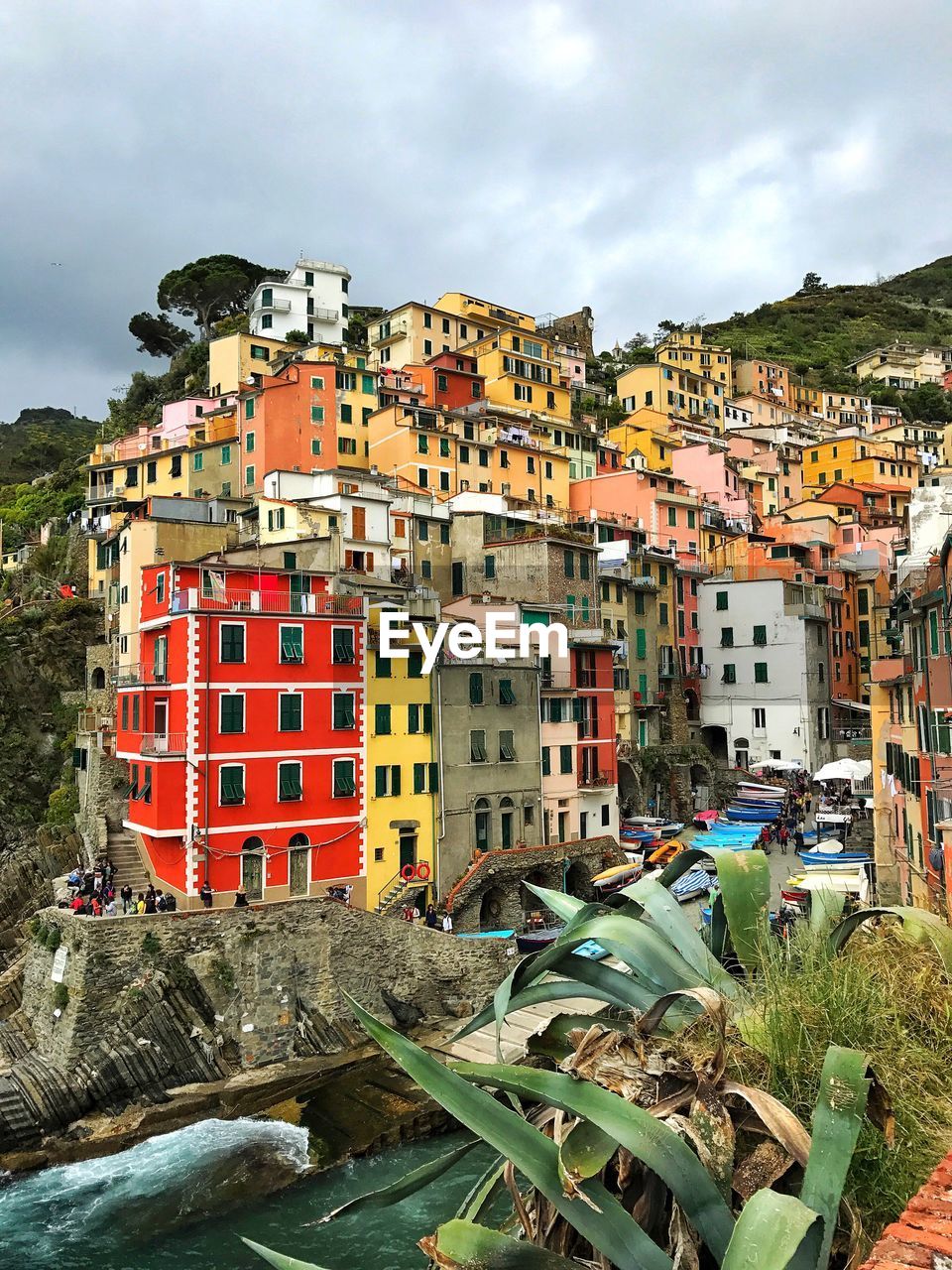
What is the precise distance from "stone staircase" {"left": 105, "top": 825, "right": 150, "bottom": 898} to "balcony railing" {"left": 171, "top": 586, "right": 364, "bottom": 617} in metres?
9.78

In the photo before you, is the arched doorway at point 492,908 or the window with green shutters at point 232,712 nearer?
the window with green shutters at point 232,712

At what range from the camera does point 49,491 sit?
249 feet

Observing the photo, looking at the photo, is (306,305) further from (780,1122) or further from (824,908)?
(780,1122)

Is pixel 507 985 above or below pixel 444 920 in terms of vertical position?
above

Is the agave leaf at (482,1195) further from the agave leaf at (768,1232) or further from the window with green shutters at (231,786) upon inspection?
the window with green shutters at (231,786)

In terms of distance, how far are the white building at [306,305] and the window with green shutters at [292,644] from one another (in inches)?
1990

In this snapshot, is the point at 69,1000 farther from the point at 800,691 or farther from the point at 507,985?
→ the point at 800,691

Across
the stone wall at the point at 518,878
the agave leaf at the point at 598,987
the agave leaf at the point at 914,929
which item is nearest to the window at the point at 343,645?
the stone wall at the point at 518,878

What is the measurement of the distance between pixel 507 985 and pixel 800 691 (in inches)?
2106

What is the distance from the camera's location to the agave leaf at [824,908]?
8219mm

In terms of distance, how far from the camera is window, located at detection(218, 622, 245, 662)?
105 ft

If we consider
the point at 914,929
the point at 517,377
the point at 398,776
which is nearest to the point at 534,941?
the point at 398,776

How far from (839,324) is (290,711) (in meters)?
150

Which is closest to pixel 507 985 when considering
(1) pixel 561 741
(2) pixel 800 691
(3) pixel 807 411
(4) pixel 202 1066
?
(4) pixel 202 1066
